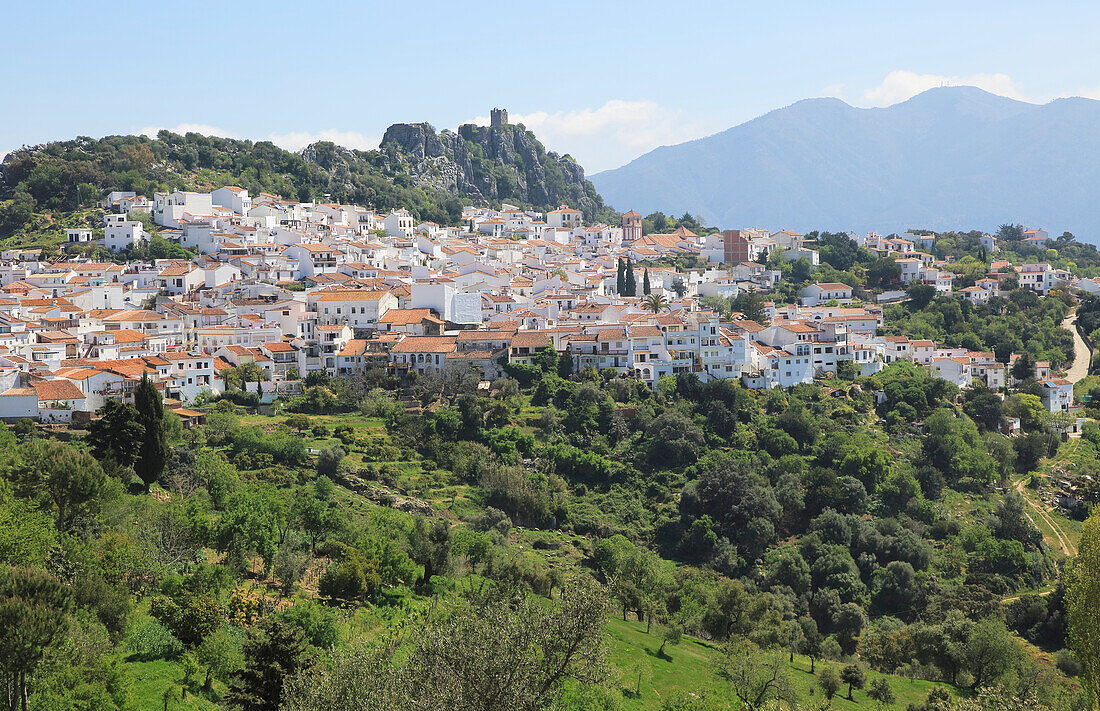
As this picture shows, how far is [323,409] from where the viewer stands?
146 ft

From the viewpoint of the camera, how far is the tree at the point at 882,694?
27.6 meters

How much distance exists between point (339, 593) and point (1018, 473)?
119ft

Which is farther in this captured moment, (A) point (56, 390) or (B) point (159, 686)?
(A) point (56, 390)

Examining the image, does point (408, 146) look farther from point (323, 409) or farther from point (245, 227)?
point (323, 409)

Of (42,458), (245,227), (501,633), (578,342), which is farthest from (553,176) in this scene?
(501,633)

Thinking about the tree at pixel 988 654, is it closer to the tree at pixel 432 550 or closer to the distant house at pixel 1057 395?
the tree at pixel 432 550

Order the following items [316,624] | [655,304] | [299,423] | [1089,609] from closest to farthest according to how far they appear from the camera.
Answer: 1. [316,624]
2. [1089,609]
3. [299,423]
4. [655,304]

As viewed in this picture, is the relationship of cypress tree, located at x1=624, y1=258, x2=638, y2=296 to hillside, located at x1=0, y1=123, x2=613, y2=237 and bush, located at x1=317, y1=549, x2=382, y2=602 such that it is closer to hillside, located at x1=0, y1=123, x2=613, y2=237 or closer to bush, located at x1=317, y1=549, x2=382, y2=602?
hillside, located at x1=0, y1=123, x2=613, y2=237

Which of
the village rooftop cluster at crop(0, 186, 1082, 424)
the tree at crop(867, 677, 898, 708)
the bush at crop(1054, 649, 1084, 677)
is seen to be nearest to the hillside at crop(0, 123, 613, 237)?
the village rooftop cluster at crop(0, 186, 1082, 424)

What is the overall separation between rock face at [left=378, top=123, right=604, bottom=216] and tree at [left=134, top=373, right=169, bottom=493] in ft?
235

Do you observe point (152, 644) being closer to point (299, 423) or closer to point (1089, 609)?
point (299, 423)

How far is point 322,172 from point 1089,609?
7798 centimetres

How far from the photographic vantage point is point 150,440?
107 ft

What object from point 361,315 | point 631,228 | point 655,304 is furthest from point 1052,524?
point 631,228
